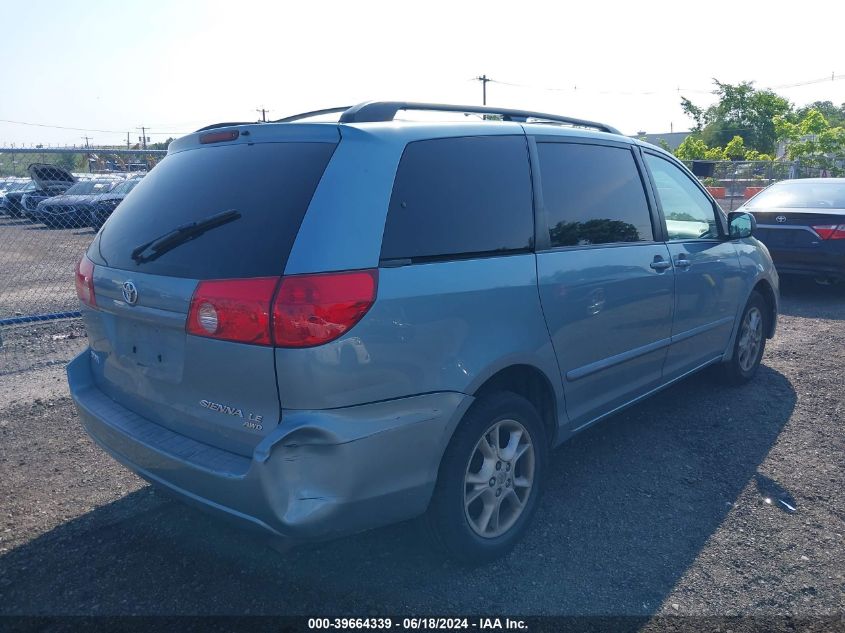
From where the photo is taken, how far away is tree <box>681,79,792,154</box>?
5562cm

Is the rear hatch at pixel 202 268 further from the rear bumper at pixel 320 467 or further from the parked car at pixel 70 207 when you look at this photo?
the parked car at pixel 70 207

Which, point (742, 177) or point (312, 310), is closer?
point (312, 310)

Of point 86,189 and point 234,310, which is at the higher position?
point 86,189

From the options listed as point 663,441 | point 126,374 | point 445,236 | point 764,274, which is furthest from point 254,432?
point 764,274

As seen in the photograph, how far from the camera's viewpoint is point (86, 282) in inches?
128

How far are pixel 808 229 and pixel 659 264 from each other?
A: 5816 mm

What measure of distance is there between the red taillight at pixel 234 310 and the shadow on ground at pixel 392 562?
1.16 metres

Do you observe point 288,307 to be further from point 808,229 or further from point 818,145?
point 818,145

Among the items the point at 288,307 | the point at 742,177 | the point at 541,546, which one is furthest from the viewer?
the point at 742,177

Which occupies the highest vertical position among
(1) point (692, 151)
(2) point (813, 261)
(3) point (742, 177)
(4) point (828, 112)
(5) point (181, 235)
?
(4) point (828, 112)

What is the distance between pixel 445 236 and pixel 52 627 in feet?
7.15

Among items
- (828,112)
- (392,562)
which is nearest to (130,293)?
(392,562)

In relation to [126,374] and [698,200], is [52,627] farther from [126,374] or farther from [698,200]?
[698,200]

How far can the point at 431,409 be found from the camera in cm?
272
